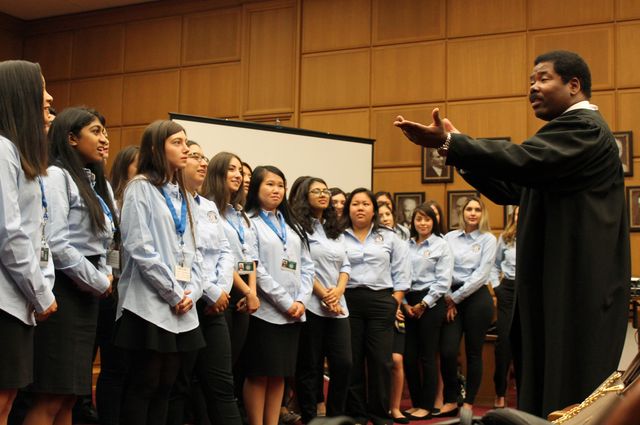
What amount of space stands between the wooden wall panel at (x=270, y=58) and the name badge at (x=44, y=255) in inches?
278

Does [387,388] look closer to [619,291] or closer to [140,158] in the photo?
[140,158]

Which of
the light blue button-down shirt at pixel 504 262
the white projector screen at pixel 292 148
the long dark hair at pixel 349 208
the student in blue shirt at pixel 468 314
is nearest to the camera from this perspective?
the long dark hair at pixel 349 208

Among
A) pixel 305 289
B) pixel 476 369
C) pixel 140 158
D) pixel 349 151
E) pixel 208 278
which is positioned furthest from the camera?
pixel 349 151

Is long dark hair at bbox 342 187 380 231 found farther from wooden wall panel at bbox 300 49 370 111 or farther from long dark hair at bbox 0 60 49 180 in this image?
wooden wall panel at bbox 300 49 370 111

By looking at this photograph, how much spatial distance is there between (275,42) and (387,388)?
18.1 feet

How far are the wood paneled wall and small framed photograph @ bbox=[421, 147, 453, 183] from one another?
8 cm

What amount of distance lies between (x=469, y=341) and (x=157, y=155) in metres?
3.49

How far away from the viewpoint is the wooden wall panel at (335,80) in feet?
30.7

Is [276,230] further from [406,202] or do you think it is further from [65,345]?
[406,202]

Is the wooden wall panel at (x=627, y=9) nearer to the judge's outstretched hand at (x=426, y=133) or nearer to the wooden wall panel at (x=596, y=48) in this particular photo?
the wooden wall panel at (x=596, y=48)

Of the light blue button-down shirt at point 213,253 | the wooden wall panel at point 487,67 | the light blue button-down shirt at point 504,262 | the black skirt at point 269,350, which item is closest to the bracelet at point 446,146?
the light blue button-down shirt at point 213,253

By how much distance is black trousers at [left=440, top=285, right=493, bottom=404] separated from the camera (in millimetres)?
6109

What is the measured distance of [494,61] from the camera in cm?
868

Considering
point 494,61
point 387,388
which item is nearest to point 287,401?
point 387,388
